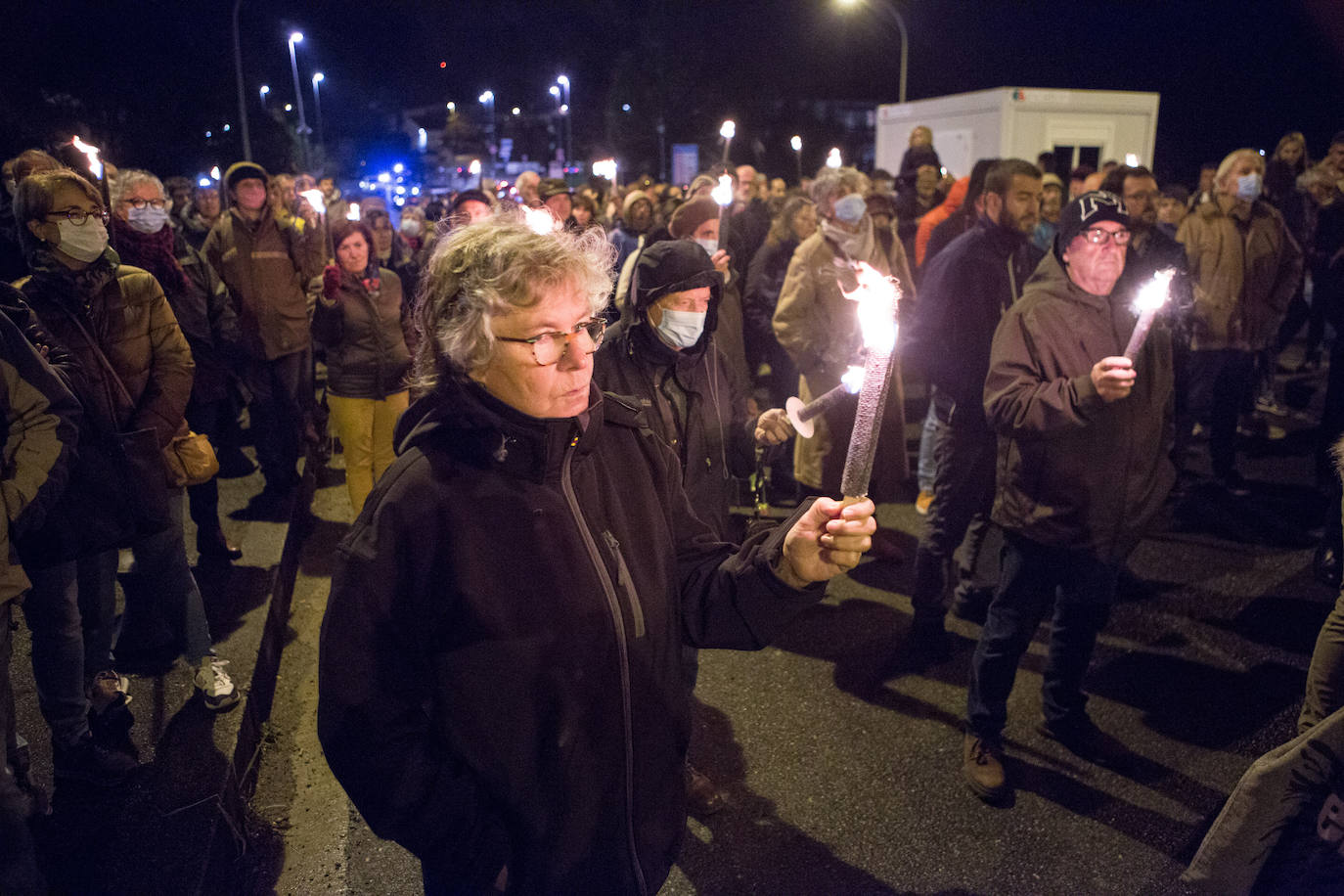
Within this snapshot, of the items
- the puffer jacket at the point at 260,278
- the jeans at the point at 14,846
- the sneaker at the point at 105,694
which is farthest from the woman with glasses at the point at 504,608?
the puffer jacket at the point at 260,278

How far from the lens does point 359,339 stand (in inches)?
227

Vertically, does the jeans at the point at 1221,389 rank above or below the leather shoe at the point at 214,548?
above

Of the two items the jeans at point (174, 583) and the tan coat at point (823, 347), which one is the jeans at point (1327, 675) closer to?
the tan coat at point (823, 347)

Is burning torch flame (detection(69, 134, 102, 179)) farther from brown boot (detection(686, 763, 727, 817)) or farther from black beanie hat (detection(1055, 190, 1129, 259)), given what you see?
black beanie hat (detection(1055, 190, 1129, 259))

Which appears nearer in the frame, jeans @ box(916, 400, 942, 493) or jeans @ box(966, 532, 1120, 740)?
jeans @ box(966, 532, 1120, 740)

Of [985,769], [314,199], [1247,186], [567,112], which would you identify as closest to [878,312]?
[985,769]

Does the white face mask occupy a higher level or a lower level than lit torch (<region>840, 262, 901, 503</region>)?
higher

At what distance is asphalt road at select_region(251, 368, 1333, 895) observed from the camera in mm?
3355

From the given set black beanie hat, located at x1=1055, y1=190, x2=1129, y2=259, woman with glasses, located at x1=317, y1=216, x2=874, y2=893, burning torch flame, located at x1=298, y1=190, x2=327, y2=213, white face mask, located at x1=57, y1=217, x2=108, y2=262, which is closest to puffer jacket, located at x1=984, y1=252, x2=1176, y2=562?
black beanie hat, located at x1=1055, y1=190, x2=1129, y2=259

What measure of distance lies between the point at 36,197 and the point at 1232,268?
7.52m

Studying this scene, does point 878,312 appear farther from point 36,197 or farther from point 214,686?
point 214,686

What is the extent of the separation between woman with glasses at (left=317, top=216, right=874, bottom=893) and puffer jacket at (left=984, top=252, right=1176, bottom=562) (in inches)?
78.9

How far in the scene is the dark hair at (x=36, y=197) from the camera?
3426 millimetres

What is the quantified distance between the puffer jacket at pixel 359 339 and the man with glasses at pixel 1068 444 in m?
Result: 3.80
